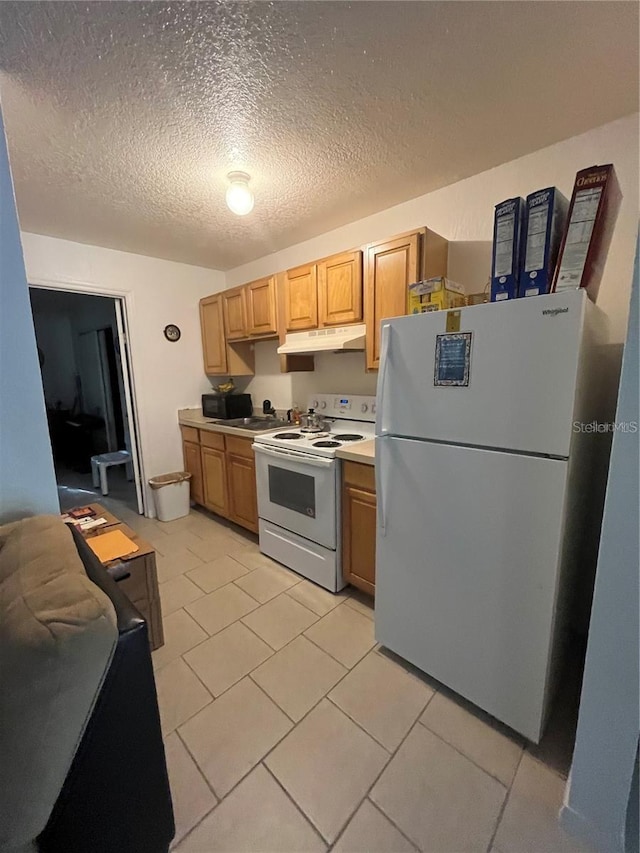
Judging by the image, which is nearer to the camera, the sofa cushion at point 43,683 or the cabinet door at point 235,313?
the sofa cushion at point 43,683

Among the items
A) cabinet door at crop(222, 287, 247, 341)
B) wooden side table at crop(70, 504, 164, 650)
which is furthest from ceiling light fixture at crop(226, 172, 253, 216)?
wooden side table at crop(70, 504, 164, 650)

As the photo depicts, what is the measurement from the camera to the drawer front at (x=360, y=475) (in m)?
1.87

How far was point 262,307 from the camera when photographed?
9.36 feet

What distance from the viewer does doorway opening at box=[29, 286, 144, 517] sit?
387cm

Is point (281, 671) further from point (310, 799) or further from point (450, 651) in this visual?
point (450, 651)

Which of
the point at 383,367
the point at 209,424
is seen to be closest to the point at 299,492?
the point at 383,367

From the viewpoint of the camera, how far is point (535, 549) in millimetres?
1162

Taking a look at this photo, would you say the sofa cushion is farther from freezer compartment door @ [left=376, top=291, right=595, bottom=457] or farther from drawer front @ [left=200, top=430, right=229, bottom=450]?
drawer front @ [left=200, top=430, right=229, bottom=450]

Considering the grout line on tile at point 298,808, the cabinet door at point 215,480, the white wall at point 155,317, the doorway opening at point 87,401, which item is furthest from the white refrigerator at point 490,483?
the doorway opening at point 87,401

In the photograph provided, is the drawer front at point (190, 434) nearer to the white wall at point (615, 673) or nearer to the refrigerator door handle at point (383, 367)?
the refrigerator door handle at point (383, 367)

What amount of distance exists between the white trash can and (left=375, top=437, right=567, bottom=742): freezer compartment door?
7.50ft

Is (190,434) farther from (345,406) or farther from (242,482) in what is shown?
(345,406)

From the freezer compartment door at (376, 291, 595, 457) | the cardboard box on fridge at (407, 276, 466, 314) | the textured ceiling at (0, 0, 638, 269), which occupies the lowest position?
the freezer compartment door at (376, 291, 595, 457)

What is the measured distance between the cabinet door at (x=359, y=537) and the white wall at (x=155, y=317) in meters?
2.17
